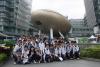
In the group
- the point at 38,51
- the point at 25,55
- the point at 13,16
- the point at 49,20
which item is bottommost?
the point at 25,55

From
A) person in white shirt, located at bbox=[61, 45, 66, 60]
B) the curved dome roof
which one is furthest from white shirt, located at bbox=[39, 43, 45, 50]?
the curved dome roof

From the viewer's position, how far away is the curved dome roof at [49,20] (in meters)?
53.6

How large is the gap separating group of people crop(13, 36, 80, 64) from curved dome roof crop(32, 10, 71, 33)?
32.2 metres

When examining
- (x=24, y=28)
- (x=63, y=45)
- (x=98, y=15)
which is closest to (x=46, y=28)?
(x=98, y=15)

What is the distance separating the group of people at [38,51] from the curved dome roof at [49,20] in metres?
32.2

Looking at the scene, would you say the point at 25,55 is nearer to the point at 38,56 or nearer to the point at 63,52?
the point at 38,56

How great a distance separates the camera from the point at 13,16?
93.9m

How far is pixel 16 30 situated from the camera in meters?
98.5

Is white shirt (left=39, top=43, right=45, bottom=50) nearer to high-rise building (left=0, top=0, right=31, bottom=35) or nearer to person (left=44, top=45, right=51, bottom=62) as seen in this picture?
person (left=44, top=45, right=51, bottom=62)

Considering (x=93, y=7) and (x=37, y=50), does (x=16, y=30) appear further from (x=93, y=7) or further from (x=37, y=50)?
(x=37, y=50)

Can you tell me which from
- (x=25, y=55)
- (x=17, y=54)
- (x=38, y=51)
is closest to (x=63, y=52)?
(x=38, y=51)

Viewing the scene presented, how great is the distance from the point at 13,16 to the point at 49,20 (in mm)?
41703

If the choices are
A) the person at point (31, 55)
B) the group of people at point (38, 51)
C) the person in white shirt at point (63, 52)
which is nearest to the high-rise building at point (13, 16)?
the person in white shirt at point (63, 52)

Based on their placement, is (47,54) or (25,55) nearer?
(25,55)
